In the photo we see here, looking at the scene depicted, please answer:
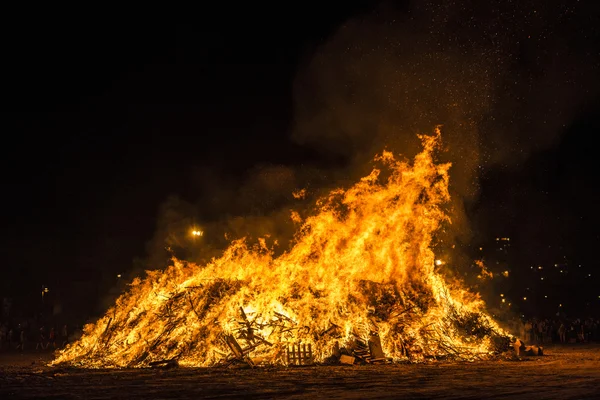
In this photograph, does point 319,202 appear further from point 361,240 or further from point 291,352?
point 291,352

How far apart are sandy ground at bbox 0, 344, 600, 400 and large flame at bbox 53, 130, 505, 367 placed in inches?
66.6

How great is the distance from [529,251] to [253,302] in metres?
56.8

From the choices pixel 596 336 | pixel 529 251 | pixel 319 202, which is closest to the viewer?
pixel 319 202

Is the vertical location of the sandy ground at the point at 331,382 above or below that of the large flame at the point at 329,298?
below

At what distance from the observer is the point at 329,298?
2081cm

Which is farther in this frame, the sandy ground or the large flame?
the large flame

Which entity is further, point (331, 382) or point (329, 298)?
point (329, 298)

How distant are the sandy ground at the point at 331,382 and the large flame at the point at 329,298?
5.55ft

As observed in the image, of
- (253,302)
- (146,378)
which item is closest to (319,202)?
(253,302)

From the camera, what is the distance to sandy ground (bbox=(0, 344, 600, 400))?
12.0m

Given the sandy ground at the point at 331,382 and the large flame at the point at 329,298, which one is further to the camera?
the large flame at the point at 329,298

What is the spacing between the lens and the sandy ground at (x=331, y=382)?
→ 11992 millimetres

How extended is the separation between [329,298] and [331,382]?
6.69 m

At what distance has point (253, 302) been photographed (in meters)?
21.1
